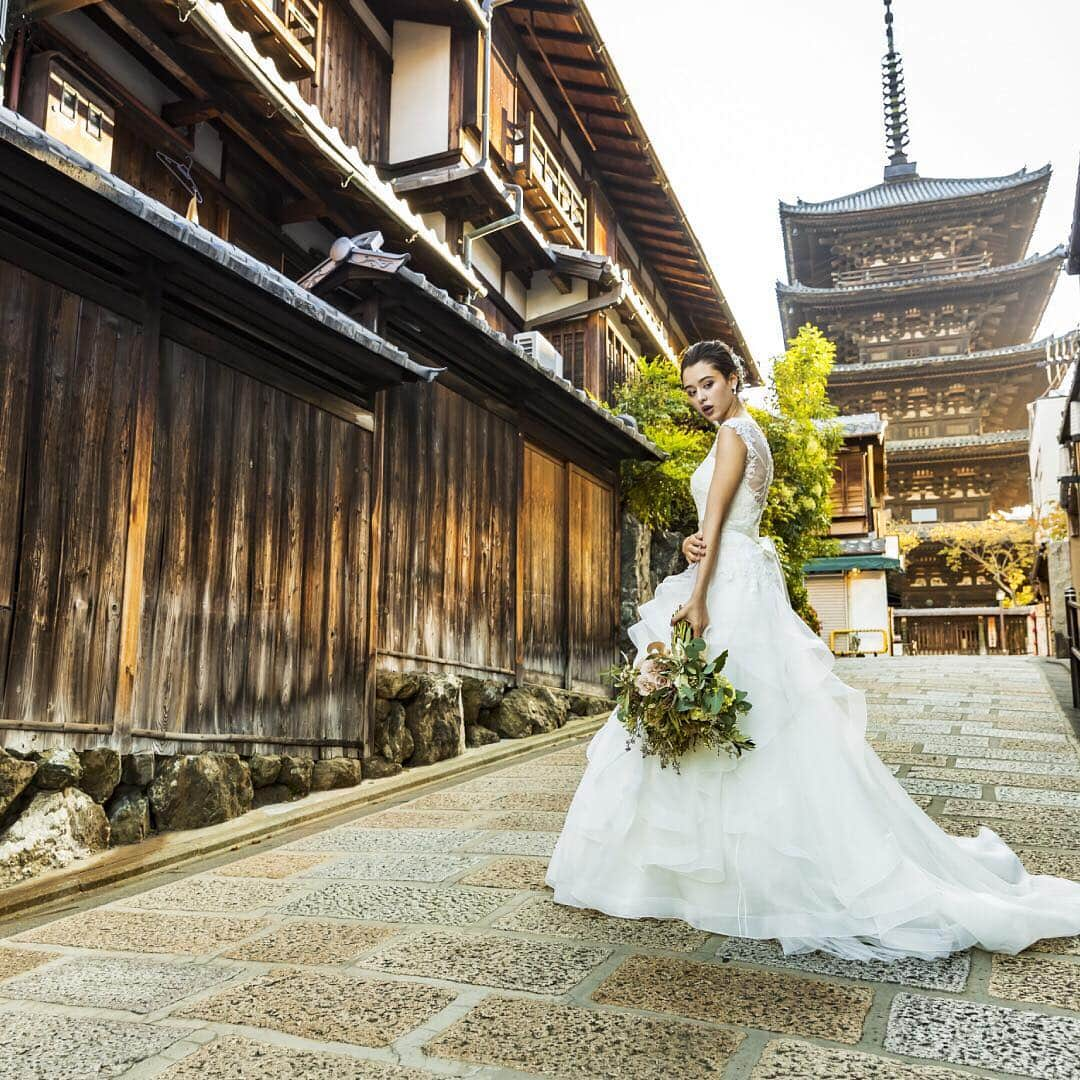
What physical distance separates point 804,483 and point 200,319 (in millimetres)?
11738

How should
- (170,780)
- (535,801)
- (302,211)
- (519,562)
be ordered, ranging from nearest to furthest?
(170,780) < (535,801) < (302,211) < (519,562)

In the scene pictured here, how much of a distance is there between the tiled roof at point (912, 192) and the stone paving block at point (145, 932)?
3430cm

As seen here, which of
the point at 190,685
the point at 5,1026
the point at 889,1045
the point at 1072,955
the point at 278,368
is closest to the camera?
the point at 889,1045

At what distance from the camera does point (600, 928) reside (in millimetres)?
3047

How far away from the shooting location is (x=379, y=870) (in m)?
4.00

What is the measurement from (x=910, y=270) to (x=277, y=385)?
32.6 meters

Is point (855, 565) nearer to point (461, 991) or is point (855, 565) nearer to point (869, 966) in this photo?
point (869, 966)

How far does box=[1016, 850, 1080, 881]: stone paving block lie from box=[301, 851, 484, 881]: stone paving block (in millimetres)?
2393

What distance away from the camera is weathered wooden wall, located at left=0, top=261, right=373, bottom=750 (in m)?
4.33

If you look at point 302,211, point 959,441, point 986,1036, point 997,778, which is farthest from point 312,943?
point 959,441

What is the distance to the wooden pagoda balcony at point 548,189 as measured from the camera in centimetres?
1172

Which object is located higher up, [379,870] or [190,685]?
[190,685]

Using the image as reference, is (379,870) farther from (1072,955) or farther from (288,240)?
(288,240)

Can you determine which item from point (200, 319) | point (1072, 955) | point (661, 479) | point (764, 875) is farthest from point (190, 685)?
point (661, 479)
